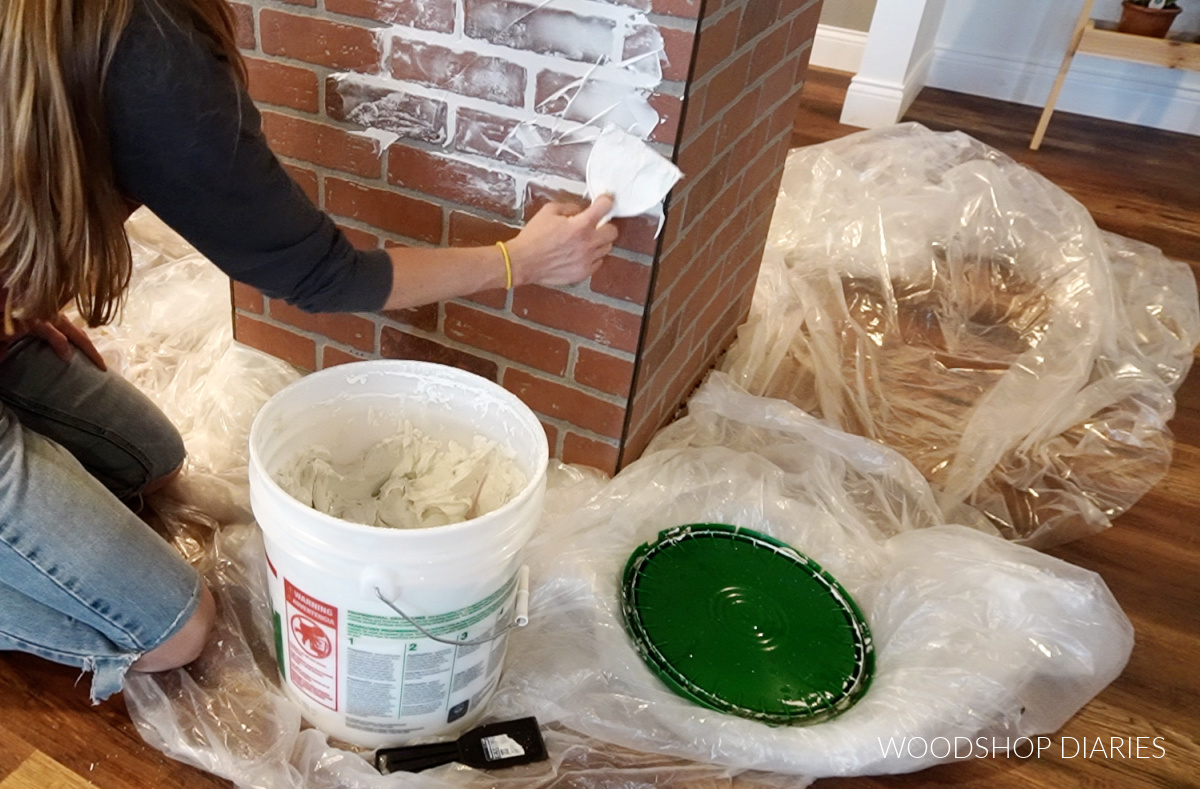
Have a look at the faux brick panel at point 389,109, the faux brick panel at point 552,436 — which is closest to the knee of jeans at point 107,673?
the faux brick panel at point 552,436

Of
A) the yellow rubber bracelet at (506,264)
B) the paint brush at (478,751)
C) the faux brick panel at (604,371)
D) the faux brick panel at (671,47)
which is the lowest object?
the paint brush at (478,751)

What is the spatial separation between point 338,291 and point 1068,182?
2.53m

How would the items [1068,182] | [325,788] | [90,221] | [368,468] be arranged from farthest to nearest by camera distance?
1. [1068,182]
2. [368,468]
3. [325,788]
4. [90,221]

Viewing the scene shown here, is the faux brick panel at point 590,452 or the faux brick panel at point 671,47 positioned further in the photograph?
the faux brick panel at point 590,452

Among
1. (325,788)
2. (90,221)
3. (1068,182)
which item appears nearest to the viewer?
(90,221)

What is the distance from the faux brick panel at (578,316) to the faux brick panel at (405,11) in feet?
1.09

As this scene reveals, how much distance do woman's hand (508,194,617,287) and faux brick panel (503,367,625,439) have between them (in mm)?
200

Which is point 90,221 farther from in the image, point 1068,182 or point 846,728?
point 1068,182

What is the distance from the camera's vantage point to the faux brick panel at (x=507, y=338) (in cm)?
122

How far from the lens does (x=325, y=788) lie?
925 mm

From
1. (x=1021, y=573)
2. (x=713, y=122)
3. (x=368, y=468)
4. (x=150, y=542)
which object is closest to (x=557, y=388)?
(x=368, y=468)

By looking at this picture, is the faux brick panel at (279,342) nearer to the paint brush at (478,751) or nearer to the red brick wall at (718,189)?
the red brick wall at (718,189)

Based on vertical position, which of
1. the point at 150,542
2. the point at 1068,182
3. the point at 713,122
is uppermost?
the point at 713,122

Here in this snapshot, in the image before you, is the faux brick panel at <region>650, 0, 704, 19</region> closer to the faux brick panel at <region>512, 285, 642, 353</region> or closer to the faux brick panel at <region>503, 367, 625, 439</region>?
the faux brick panel at <region>512, 285, 642, 353</region>
